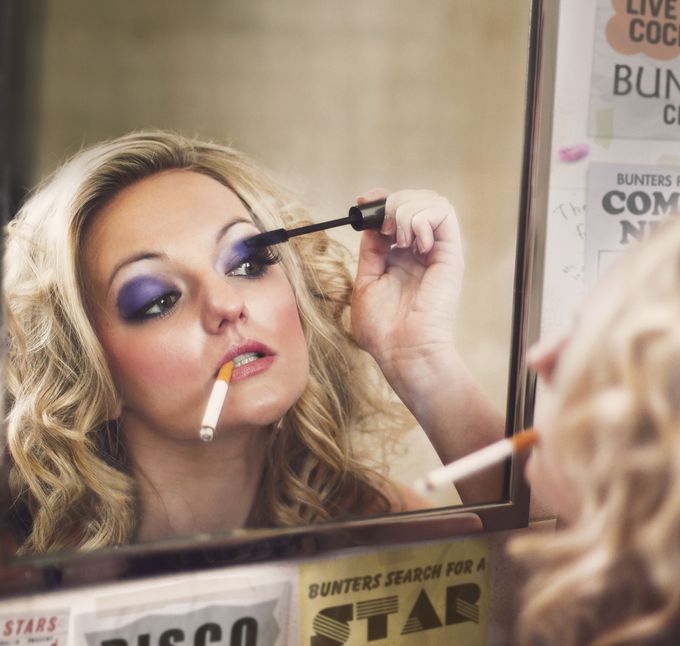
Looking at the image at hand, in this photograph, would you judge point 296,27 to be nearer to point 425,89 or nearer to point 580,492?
point 425,89

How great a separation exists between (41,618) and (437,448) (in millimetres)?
542

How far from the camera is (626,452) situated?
1.74 ft

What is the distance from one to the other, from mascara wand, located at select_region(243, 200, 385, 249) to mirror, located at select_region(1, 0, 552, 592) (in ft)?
0.04

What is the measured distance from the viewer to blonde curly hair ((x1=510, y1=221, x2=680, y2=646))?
20.4 inches

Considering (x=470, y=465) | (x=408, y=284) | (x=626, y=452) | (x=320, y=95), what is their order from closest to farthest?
(x=626, y=452)
(x=470, y=465)
(x=320, y=95)
(x=408, y=284)

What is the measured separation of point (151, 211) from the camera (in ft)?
2.45

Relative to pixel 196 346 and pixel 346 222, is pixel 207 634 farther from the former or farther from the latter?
pixel 346 222

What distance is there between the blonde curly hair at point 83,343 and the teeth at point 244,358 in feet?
0.24

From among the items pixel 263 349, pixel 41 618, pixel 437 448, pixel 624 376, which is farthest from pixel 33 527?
pixel 624 376

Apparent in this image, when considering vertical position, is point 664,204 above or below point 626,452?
above

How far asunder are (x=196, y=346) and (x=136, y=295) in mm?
89

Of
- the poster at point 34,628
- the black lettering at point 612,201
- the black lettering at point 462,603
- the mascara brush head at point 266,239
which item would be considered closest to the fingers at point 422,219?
the mascara brush head at point 266,239

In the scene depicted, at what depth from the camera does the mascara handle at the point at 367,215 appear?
835mm

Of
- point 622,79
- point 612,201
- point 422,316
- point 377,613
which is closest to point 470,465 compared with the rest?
point 422,316
